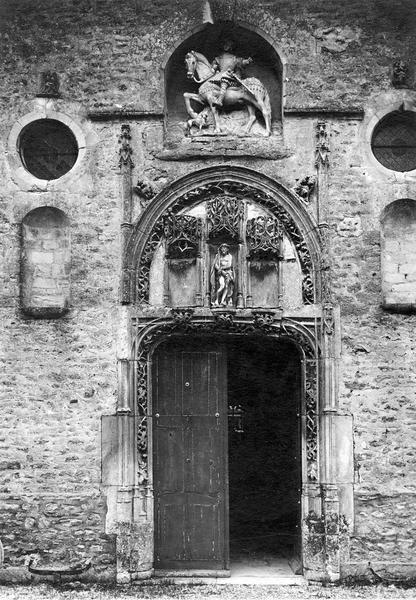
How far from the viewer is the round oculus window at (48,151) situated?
1062 centimetres

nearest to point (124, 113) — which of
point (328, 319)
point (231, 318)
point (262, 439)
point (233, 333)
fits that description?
point (231, 318)

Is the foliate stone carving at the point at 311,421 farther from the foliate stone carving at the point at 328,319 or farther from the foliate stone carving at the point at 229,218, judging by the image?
the foliate stone carving at the point at 229,218

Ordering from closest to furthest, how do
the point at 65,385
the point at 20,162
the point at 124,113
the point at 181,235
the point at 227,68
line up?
the point at 65,385 < the point at 181,235 < the point at 124,113 < the point at 20,162 < the point at 227,68

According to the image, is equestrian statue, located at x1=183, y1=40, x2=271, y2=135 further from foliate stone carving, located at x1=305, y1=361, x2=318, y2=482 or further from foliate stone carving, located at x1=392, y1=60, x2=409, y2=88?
foliate stone carving, located at x1=305, y1=361, x2=318, y2=482

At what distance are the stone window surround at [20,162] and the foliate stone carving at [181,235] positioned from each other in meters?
1.29

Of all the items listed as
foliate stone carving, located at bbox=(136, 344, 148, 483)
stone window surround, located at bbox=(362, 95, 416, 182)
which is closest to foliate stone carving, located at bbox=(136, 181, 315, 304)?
foliate stone carving, located at bbox=(136, 344, 148, 483)

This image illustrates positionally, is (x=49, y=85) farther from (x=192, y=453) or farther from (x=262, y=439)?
(x=262, y=439)

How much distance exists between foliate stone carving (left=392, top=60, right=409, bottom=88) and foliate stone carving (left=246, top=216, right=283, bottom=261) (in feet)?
7.34

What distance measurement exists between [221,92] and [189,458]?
450 cm

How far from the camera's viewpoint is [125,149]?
10273mm

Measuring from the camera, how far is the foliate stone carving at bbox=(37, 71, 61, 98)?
1040 centimetres

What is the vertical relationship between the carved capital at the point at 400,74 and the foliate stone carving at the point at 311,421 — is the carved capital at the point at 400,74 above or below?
above

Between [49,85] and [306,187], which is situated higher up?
[49,85]

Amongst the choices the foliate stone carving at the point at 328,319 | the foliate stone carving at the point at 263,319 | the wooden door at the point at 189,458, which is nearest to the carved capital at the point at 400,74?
the foliate stone carving at the point at 328,319
